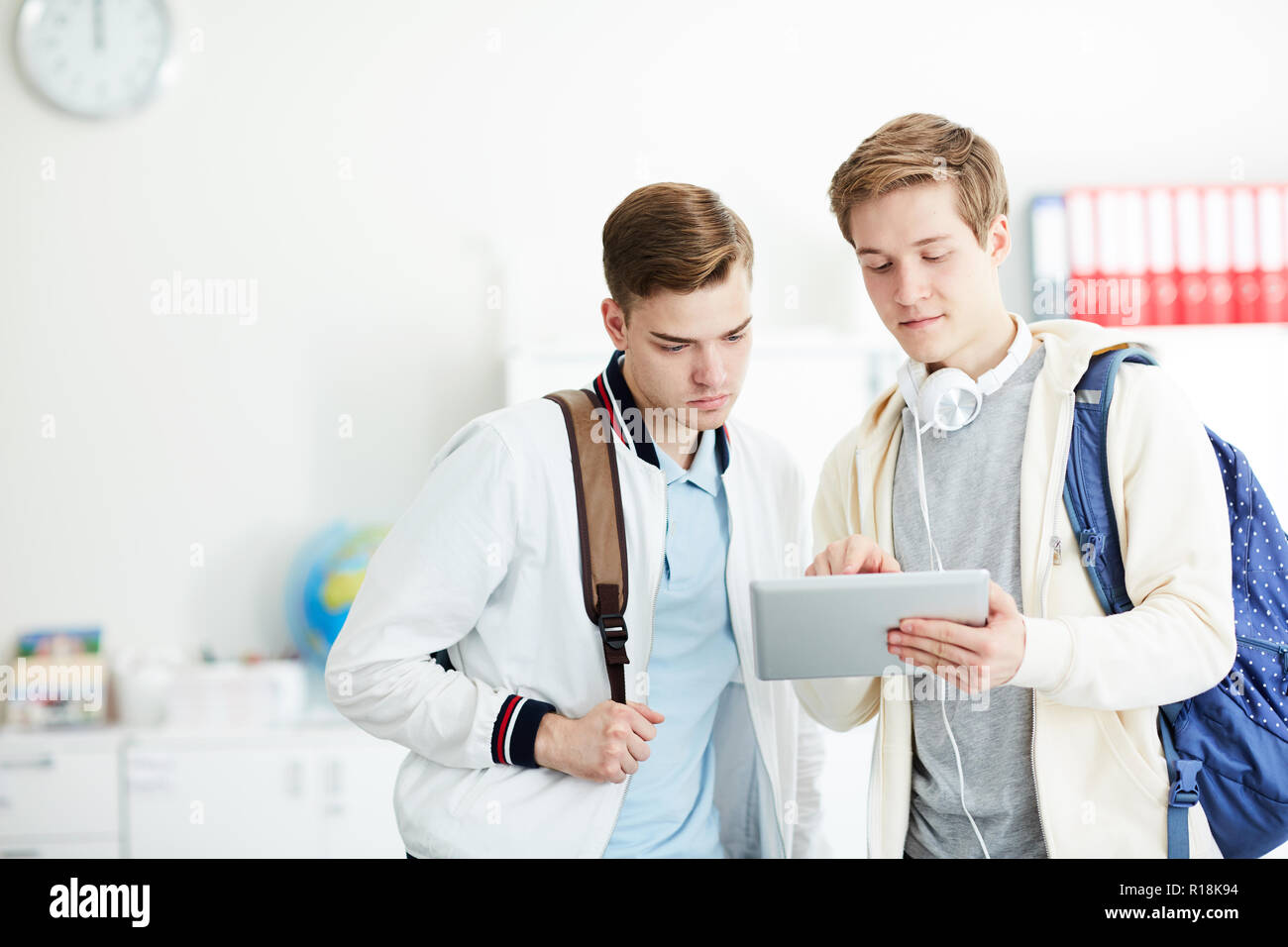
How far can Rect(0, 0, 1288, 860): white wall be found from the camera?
2934mm

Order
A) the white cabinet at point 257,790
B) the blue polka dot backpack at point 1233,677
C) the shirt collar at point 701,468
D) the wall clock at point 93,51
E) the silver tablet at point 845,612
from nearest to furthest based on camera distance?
the silver tablet at point 845,612
the blue polka dot backpack at point 1233,677
the shirt collar at point 701,468
the white cabinet at point 257,790
the wall clock at point 93,51

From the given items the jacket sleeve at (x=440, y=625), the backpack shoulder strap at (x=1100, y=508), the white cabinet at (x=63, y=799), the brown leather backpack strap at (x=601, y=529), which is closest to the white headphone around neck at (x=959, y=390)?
the backpack shoulder strap at (x=1100, y=508)

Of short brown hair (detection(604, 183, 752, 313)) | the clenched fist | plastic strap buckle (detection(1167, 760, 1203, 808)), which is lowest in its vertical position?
plastic strap buckle (detection(1167, 760, 1203, 808))

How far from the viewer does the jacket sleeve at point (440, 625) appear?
3.72 feet

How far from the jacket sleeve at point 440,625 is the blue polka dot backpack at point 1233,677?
587 millimetres

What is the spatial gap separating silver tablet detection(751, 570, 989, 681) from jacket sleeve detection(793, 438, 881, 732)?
0.70 ft

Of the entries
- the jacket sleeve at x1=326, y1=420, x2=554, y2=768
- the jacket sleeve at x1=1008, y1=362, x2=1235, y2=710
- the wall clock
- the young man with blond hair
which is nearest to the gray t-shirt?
the young man with blond hair

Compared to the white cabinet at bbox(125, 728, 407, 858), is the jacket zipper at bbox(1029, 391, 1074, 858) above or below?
above

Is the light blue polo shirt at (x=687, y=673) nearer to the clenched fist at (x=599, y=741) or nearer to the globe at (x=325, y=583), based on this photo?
the clenched fist at (x=599, y=741)

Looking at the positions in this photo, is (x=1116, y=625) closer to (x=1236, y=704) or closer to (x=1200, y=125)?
(x=1236, y=704)

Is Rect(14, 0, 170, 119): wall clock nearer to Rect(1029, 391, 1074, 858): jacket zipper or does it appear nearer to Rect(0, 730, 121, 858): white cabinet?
Rect(0, 730, 121, 858): white cabinet

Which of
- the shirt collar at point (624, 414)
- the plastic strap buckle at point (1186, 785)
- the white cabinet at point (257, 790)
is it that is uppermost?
the shirt collar at point (624, 414)

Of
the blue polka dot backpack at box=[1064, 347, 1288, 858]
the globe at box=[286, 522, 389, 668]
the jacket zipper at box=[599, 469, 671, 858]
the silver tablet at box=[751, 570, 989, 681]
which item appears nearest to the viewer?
the silver tablet at box=[751, 570, 989, 681]
